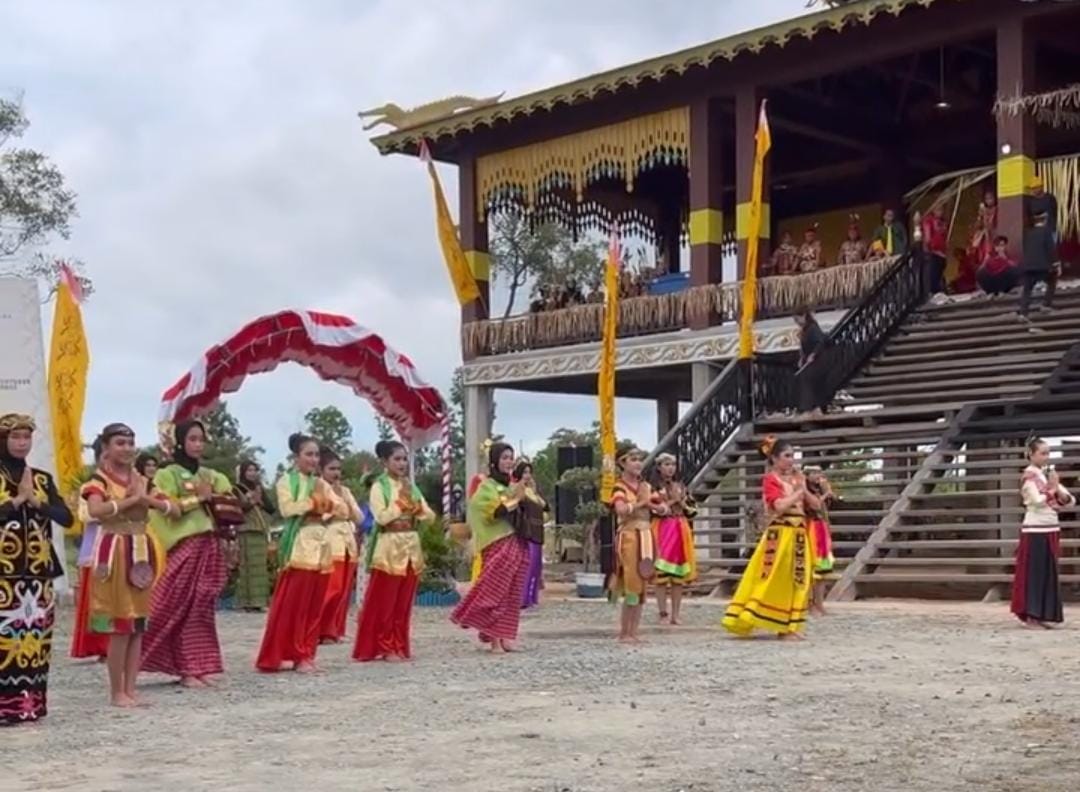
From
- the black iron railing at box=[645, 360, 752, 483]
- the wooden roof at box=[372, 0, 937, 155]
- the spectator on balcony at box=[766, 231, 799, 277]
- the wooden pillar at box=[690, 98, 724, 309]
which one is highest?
the wooden roof at box=[372, 0, 937, 155]

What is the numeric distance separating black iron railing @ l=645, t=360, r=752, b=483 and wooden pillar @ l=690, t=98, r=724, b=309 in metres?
2.54

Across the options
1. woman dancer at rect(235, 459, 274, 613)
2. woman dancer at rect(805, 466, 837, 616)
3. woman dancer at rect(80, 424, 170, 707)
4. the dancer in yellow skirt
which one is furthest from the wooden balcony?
woman dancer at rect(80, 424, 170, 707)

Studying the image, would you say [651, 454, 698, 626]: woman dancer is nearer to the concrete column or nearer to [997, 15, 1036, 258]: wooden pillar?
[997, 15, 1036, 258]: wooden pillar

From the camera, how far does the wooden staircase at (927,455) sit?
595 inches

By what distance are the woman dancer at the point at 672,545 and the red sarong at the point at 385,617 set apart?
2.81 meters

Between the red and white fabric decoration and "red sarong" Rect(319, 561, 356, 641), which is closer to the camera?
"red sarong" Rect(319, 561, 356, 641)

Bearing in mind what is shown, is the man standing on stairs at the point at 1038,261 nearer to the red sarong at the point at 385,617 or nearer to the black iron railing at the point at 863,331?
the black iron railing at the point at 863,331

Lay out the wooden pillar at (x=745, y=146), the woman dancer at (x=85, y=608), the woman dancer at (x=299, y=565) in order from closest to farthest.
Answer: the woman dancer at (x=85, y=608) < the woman dancer at (x=299, y=565) < the wooden pillar at (x=745, y=146)

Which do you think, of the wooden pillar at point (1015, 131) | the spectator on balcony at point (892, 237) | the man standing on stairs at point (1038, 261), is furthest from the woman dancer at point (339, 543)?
the spectator on balcony at point (892, 237)

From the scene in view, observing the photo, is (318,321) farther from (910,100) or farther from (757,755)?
(910,100)

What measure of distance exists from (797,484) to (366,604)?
10.4ft

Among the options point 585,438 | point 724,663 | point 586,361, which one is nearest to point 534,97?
point 586,361

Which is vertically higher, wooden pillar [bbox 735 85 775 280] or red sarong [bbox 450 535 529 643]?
wooden pillar [bbox 735 85 775 280]

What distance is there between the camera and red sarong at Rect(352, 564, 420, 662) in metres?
10.7
